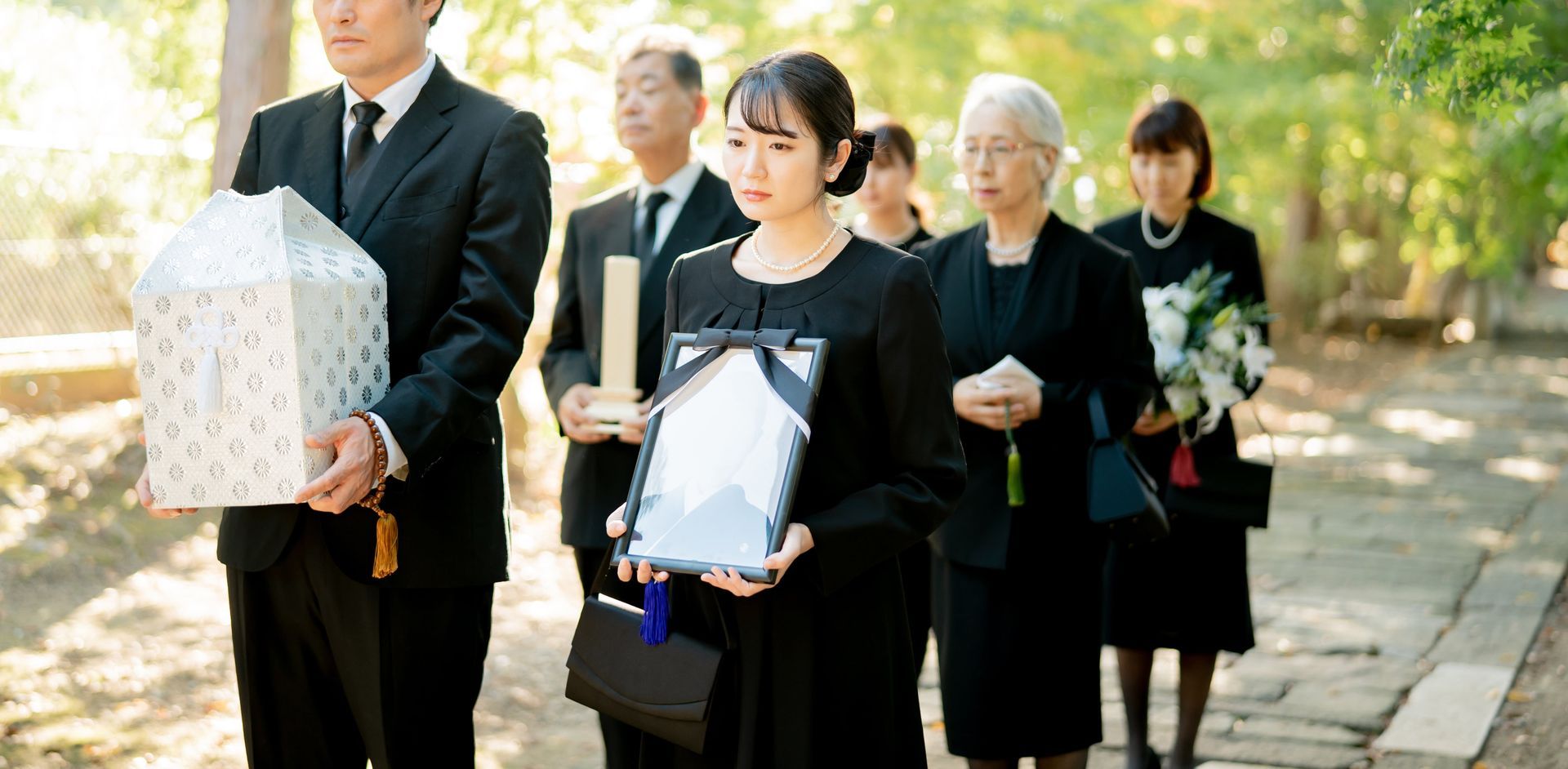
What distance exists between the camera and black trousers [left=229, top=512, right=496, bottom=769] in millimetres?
2965

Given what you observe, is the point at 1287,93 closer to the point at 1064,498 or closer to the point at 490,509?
the point at 1064,498

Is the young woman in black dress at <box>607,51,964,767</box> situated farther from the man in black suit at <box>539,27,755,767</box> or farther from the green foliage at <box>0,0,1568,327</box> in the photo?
the green foliage at <box>0,0,1568,327</box>

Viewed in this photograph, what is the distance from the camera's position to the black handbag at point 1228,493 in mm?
4852

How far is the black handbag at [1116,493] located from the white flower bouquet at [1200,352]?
32.5 inches

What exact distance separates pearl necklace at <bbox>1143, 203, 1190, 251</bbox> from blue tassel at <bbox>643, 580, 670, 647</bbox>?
3.30 m

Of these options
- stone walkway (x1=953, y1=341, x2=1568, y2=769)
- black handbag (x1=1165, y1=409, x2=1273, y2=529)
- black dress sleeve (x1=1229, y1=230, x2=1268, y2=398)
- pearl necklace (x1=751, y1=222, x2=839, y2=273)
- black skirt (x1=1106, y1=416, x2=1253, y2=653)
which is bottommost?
stone walkway (x1=953, y1=341, x2=1568, y2=769)

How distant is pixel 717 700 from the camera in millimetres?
2697

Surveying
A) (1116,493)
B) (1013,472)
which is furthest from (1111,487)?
(1013,472)

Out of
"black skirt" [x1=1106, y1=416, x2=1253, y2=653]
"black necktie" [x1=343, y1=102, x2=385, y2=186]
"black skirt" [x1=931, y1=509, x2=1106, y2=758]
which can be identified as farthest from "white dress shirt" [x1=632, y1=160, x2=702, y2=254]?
"black skirt" [x1=1106, y1=416, x2=1253, y2=653]

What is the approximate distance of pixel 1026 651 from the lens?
395 centimetres

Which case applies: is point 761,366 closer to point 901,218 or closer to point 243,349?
point 243,349

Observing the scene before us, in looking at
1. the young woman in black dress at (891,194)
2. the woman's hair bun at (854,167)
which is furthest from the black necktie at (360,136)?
the young woman in black dress at (891,194)

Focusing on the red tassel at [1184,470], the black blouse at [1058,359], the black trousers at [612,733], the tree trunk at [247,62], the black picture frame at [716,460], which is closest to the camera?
the black picture frame at [716,460]

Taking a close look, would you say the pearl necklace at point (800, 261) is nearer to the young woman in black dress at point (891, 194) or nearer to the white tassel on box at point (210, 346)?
the white tassel on box at point (210, 346)
